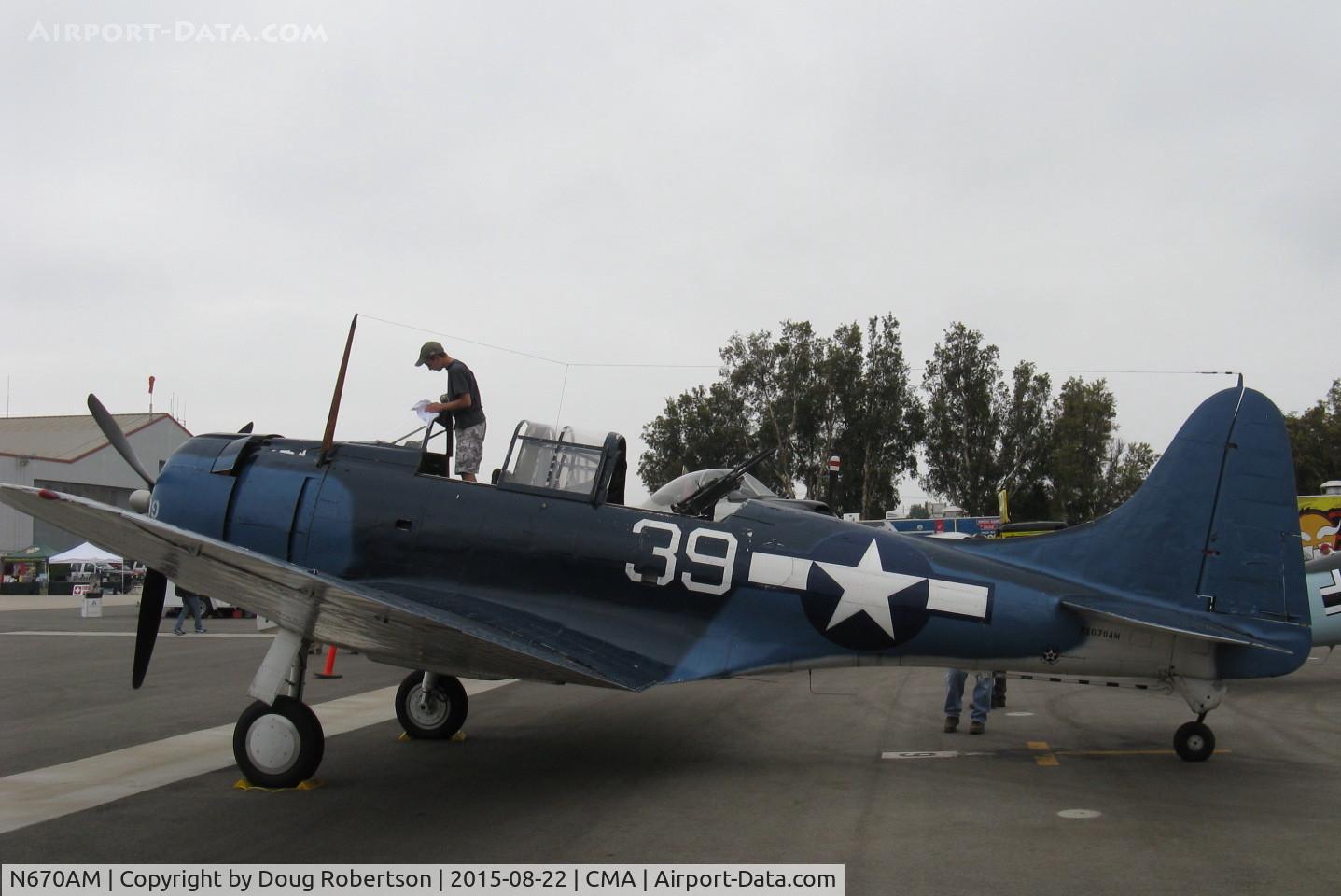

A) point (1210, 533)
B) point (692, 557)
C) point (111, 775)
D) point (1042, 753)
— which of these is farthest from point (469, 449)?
point (1210, 533)

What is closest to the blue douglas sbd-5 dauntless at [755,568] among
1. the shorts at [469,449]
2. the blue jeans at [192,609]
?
the shorts at [469,449]

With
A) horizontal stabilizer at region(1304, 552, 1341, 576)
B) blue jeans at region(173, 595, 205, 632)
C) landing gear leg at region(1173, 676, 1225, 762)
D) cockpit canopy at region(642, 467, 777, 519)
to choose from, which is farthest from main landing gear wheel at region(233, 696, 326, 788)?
blue jeans at region(173, 595, 205, 632)

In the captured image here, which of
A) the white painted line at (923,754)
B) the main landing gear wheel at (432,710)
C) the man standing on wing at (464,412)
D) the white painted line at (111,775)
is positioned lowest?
the white painted line at (111,775)

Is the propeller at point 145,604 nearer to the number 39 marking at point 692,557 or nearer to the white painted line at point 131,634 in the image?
the number 39 marking at point 692,557

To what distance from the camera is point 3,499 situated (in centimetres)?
556

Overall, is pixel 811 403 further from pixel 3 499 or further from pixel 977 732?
pixel 3 499

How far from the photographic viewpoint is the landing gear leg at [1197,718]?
6707mm

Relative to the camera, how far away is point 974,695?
8516 mm

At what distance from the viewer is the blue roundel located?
6.82 m

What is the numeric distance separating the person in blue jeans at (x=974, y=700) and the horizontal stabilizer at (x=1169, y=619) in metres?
1.84

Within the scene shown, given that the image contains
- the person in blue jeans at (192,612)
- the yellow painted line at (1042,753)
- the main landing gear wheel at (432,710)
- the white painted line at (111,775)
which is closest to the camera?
the white painted line at (111,775)

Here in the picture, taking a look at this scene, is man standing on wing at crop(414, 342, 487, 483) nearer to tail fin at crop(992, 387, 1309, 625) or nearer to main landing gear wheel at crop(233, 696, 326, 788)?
main landing gear wheel at crop(233, 696, 326, 788)

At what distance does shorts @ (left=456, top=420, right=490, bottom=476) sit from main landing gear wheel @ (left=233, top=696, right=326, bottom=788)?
2.27m

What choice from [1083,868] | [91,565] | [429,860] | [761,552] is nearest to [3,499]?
[429,860]
